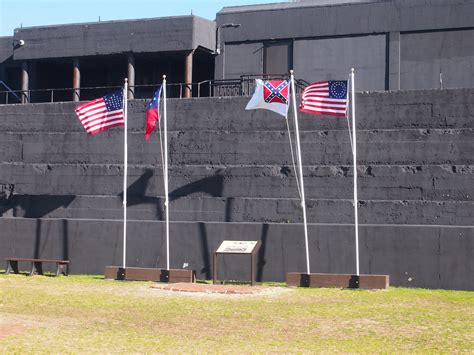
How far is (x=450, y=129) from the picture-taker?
21.9 meters

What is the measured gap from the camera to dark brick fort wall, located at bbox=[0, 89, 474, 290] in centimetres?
2020

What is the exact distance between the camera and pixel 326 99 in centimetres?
1997

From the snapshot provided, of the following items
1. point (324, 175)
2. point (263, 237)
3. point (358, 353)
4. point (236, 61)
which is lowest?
point (358, 353)

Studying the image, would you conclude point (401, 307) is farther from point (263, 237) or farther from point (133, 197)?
point (133, 197)

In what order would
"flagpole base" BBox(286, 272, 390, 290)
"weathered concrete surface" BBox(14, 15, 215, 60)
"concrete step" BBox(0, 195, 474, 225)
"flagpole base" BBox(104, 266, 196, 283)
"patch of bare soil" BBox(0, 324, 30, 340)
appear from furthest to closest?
"weathered concrete surface" BBox(14, 15, 215, 60)
"concrete step" BBox(0, 195, 474, 225)
"flagpole base" BBox(104, 266, 196, 283)
"flagpole base" BBox(286, 272, 390, 290)
"patch of bare soil" BBox(0, 324, 30, 340)

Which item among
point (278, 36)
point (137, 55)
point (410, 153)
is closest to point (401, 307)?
point (410, 153)

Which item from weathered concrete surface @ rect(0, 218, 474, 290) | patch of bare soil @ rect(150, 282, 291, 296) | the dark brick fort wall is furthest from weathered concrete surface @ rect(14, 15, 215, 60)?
patch of bare soil @ rect(150, 282, 291, 296)

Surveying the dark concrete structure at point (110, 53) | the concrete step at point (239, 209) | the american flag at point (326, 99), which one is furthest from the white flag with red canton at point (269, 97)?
the dark concrete structure at point (110, 53)

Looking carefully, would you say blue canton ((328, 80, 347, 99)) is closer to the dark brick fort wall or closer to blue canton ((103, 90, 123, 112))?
the dark brick fort wall

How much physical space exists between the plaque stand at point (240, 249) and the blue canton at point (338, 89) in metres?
4.03

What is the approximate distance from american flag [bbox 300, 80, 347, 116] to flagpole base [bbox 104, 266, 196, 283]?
16.1ft

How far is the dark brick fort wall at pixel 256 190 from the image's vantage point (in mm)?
20203

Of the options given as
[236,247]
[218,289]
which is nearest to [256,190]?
[236,247]

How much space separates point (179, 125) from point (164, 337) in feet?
42.1
